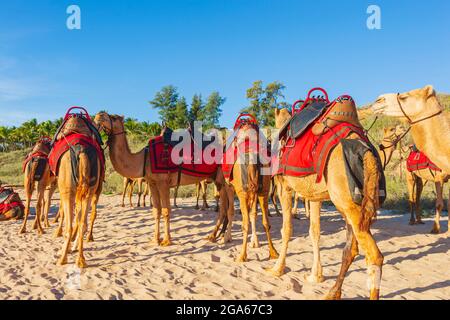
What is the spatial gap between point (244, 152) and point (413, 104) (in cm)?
305

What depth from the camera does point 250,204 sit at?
21.1 feet

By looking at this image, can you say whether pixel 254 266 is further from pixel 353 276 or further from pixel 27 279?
pixel 27 279

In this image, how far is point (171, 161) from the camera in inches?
312

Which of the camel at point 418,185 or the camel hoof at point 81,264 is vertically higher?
the camel at point 418,185

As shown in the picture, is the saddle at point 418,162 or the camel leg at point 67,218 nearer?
the camel leg at point 67,218

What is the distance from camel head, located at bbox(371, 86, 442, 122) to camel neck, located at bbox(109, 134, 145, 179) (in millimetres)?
5309

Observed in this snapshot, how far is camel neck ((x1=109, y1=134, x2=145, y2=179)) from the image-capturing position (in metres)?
7.43

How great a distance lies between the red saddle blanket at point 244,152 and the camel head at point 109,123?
260 centimetres

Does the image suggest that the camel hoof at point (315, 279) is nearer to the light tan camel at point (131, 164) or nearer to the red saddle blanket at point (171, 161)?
the light tan camel at point (131, 164)

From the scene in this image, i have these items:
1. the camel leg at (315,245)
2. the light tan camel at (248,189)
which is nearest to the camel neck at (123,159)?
the light tan camel at (248,189)

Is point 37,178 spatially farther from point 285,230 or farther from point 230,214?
point 285,230

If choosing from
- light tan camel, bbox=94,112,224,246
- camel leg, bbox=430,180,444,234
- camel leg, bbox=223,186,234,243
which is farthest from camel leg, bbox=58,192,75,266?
camel leg, bbox=430,180,444,234

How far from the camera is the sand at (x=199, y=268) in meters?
4.58

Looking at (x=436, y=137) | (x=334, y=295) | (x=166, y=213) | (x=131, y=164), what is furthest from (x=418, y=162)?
(x=131, y=164)
